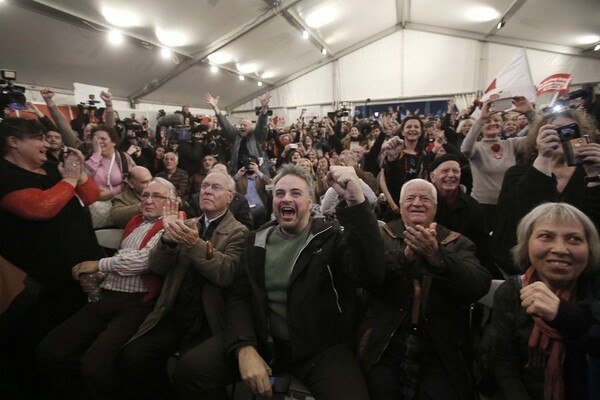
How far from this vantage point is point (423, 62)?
42.1ft

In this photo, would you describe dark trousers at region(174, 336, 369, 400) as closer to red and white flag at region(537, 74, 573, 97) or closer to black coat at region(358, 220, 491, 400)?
black coat at region(358, 220, 491, 400)

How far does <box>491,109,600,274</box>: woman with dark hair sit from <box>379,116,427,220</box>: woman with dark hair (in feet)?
2.92

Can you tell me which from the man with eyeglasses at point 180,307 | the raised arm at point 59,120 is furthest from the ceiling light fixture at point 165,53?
the man with eyeglasses at point 180,307

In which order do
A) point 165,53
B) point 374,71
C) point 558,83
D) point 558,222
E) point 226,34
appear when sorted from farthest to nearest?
1. point 374,71
2. point 226,34
3. point 165,53
4. point 558,83
5. point 558,222

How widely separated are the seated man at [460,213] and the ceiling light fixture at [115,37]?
837 centimetres

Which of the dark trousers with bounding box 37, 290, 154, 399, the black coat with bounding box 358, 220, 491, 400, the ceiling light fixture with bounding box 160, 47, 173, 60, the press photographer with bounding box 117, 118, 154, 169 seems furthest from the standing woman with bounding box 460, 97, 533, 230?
the ceiling light fixture with bounding box 160, 47, 173, 60

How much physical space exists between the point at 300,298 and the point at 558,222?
3.94ft

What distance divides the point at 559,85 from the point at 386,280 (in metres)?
4.64

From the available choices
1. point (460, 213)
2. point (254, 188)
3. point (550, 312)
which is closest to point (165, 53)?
point (254, 188)

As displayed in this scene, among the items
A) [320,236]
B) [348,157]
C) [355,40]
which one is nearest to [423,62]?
[355,40]

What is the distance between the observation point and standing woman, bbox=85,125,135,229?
2809 millimetres

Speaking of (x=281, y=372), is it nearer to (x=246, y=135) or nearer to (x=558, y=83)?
(x=246, y=135)

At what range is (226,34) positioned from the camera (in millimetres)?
9070

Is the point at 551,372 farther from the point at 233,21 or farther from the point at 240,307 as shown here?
the point at 233,21
